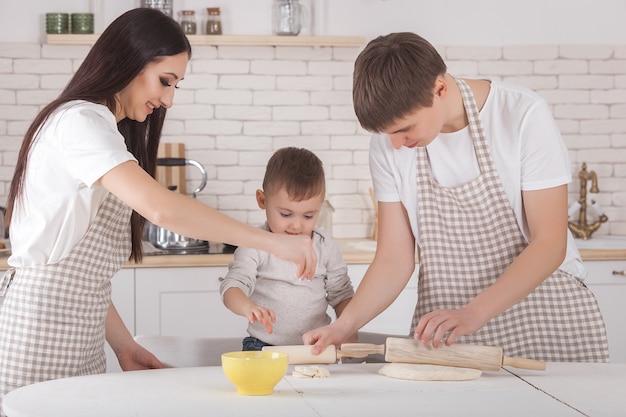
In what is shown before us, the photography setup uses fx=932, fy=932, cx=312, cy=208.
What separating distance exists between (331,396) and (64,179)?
739 millimetres

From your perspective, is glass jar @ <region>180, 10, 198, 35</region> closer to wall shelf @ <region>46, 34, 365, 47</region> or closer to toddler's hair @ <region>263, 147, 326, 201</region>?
wall shelf @ <region>46, 34, 365, 47</region>

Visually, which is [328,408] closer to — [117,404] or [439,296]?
[117,404]

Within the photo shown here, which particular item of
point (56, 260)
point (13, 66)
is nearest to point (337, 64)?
point (13, 66)

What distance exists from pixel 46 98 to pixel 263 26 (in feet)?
3.51

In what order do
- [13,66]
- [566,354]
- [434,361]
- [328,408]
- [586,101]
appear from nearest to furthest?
1. [328,408]
2. [434,361]
3. [566,354]
4. [13,66]
5. [586,101]

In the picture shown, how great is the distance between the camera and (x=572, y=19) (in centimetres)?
458

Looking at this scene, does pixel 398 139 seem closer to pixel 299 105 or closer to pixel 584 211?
pixel 299 105

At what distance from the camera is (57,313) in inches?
82.8

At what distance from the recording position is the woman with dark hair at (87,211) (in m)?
1.91

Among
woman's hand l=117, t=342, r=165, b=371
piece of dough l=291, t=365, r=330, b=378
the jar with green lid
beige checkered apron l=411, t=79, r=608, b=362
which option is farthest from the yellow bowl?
the jar with green lid

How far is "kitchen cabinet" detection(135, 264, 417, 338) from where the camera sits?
3779mm

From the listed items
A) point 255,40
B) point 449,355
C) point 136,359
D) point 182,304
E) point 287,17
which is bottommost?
point 182,304

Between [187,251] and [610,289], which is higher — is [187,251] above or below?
above

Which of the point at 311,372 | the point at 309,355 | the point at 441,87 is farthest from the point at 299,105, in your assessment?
the point at 311,372
